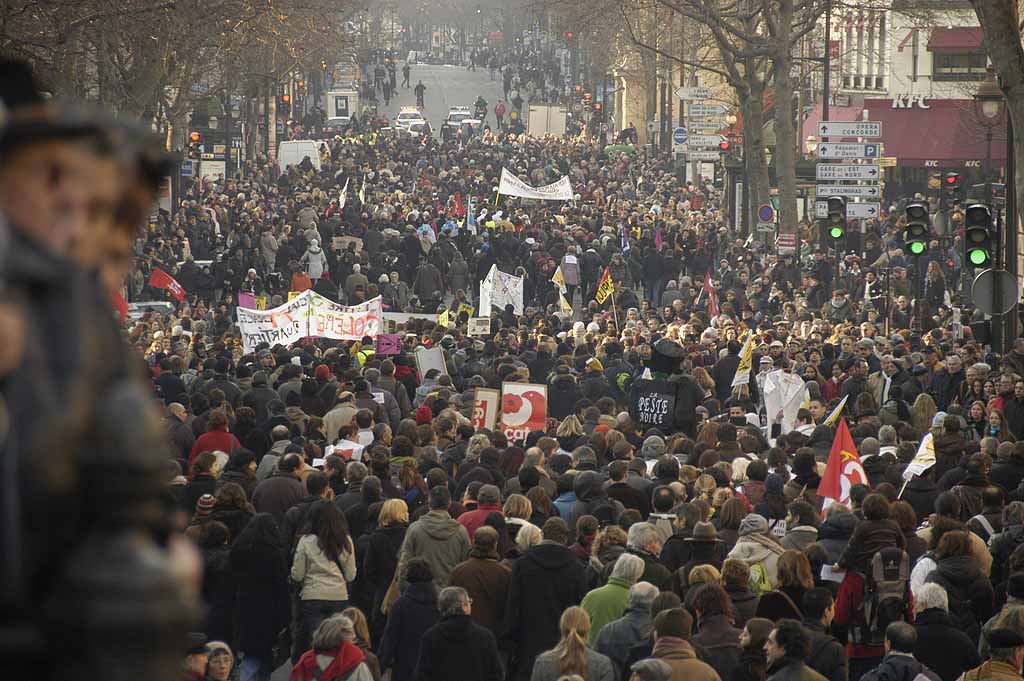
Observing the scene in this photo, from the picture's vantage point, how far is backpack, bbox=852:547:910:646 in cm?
949

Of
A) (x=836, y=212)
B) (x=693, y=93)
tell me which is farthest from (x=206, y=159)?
(x=836, y=212)

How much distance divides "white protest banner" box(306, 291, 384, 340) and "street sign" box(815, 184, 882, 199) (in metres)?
11.4

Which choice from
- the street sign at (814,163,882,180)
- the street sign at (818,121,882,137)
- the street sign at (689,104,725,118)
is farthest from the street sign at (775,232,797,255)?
the street sign at (689,104,725,118)

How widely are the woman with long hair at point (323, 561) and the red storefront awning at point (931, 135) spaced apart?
4599cm

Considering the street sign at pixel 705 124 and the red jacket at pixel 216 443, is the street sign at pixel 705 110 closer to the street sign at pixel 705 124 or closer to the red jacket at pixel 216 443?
the street sign at pixel 705 124

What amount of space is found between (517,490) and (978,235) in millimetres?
10100

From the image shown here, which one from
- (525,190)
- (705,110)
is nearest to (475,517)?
(525,190)

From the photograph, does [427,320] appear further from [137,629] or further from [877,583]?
[137,629]

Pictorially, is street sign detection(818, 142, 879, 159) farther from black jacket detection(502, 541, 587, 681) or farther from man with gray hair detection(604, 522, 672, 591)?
black jacket detection(502, 541, 587, 681)

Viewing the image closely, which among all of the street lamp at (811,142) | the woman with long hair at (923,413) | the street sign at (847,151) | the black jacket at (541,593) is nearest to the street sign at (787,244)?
the street sign at (847,151)

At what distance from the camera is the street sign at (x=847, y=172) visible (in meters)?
31.5

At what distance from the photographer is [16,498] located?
5.04 feet

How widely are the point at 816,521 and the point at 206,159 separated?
53268mm

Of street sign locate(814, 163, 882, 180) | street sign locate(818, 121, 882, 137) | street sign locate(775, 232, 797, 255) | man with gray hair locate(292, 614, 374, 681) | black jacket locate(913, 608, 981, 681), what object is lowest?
black jacket locate(913, 608, 981, 681)
